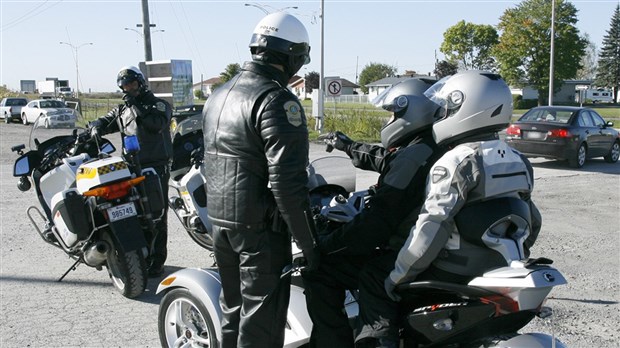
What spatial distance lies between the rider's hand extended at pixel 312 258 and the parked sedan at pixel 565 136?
42.6 ft

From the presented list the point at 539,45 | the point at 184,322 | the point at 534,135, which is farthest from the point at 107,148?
the point at 539,45

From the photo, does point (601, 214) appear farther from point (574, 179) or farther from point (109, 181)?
point (109, 181)

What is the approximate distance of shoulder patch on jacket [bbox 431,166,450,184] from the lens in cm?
292

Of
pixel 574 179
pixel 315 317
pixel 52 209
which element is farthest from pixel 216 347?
pixel 574 179

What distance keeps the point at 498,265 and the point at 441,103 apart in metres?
0.88

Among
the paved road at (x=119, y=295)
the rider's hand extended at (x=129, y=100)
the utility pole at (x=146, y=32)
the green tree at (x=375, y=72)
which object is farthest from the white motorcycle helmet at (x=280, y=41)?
the green tree at (x=375, y=72)

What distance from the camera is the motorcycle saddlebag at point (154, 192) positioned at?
5.98 m

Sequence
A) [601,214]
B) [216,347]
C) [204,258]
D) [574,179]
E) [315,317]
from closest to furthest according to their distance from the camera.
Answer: [315,317] < [216,347] < [204,258] < [601,214] < [574,179]

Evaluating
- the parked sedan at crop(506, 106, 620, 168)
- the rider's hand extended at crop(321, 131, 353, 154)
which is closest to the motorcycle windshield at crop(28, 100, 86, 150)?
the rider's hand extended at crop(321, 131, 353, 154)

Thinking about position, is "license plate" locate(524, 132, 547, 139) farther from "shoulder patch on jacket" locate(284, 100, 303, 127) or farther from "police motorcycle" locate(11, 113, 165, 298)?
"shoulder patch on jacket" locate(284, 100, 303, 127)

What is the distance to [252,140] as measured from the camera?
10.4 feet

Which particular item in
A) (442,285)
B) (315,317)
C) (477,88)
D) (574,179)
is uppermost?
(477,88)

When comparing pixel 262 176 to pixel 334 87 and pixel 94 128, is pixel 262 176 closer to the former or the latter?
pixel 94 128

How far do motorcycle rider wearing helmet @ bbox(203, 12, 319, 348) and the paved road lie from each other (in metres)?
1.74
